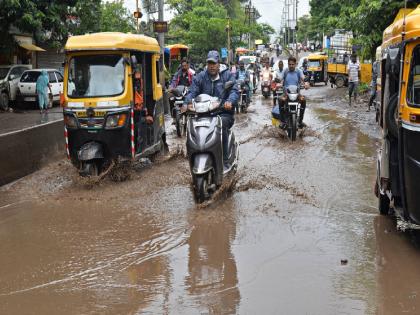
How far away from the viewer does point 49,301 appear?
14.5 ft

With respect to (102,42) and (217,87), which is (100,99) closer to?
(102,42)

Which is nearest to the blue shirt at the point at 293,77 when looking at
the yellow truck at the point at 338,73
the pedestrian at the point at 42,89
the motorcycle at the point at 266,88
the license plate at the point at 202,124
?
the license plate at the point at 202,124

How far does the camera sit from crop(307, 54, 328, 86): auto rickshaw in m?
37.3

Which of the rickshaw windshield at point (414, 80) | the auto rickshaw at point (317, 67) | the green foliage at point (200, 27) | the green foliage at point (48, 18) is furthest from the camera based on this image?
the green foliage at point (200, 27)

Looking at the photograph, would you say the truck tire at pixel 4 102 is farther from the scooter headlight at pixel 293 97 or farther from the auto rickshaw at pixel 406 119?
the auto rickshaw at pixel 406 119

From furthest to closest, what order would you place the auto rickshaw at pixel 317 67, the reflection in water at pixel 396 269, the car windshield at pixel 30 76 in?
1. the auto rickshaw at pixel 317 67
2. the car windshield at pixel 30 76
3. the reflection in water at pixel 396 269

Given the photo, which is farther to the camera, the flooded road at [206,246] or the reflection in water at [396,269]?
the flooded road at [206,246]

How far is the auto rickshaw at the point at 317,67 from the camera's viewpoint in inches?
1470

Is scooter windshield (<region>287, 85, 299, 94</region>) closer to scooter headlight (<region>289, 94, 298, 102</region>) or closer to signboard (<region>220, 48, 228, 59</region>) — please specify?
scooter headlight (<region>289, 94, 298, 102</region>)

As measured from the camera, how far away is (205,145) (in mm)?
6953

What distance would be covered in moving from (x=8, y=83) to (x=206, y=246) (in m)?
19.0

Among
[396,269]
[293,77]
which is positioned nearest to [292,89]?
[293,77]

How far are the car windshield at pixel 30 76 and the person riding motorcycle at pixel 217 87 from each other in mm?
16696

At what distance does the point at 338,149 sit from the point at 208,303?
7805 millimetres
